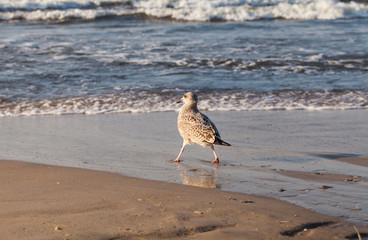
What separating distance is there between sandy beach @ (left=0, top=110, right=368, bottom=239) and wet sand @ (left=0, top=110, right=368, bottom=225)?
12 millimetres

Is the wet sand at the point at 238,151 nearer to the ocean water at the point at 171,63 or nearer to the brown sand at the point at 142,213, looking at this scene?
the brown sand at the point at 142,213

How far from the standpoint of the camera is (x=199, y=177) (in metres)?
5.55

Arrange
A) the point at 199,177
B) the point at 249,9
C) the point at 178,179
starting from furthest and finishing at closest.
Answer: the point at 249,9 → the point at 199,177 → the point at 178,179

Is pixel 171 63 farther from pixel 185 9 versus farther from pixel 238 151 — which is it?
pixel 185 9

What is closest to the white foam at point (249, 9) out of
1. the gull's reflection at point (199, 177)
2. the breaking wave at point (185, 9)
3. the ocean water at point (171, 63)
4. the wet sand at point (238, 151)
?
the breaking wave at point (185, 9)

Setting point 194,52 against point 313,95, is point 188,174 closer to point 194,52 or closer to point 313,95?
point 313,95

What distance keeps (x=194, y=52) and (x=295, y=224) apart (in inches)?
393

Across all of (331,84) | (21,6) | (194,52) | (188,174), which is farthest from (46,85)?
(21,6)

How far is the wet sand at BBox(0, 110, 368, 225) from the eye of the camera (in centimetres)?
501

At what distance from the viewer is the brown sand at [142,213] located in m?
3.79

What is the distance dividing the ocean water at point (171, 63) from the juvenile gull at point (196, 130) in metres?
2.42

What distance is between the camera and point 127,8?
23.4 m

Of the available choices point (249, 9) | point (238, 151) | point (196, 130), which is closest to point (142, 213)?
point (196, 130)

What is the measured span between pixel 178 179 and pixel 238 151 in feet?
4.39
